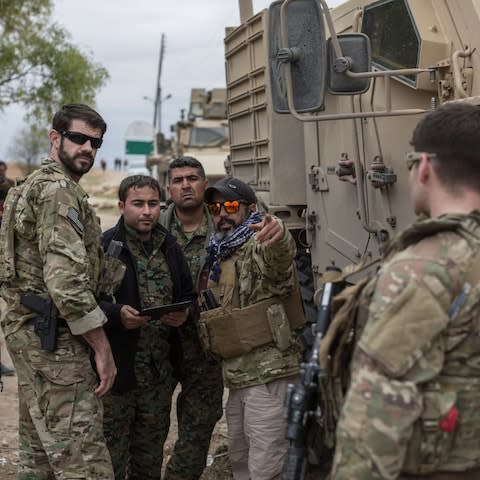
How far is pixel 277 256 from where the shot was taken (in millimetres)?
3523

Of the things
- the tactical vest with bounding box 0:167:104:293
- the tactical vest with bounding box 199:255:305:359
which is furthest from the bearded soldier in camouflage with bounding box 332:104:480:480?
the tactical vest with bounding box 0:167:104:293

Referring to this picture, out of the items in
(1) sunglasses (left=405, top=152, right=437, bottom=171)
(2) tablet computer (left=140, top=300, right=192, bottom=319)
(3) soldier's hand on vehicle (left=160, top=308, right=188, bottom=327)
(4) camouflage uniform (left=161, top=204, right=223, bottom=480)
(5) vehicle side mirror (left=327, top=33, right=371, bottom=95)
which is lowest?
(4) camouflage uniform (left=161, top=204, right=223, bottom=480)

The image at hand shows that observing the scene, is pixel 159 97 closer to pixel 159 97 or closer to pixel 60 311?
pixel 159 97

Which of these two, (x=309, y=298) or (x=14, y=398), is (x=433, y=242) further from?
(x=14, y=398)

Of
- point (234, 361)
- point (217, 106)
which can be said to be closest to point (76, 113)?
point (234, 361)

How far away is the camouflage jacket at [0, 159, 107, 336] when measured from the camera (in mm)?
3324

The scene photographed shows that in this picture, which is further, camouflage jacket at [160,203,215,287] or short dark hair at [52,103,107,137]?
camouflage jacket at [160,203,215,287]

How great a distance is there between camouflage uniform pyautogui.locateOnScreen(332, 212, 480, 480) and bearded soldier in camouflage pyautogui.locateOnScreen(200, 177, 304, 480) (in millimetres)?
1496

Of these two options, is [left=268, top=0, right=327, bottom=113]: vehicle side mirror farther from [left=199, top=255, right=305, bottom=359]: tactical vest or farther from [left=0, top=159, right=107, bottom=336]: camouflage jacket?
[left=0, top=159, right=107, bottom=336]: camouflage jacket

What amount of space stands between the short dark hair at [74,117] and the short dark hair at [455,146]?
1.83m

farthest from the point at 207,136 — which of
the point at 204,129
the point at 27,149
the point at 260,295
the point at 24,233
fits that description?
the point at 27,149

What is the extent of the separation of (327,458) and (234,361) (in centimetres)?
58

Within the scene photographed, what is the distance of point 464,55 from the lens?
352 cm

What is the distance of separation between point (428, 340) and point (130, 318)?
2.06 m
